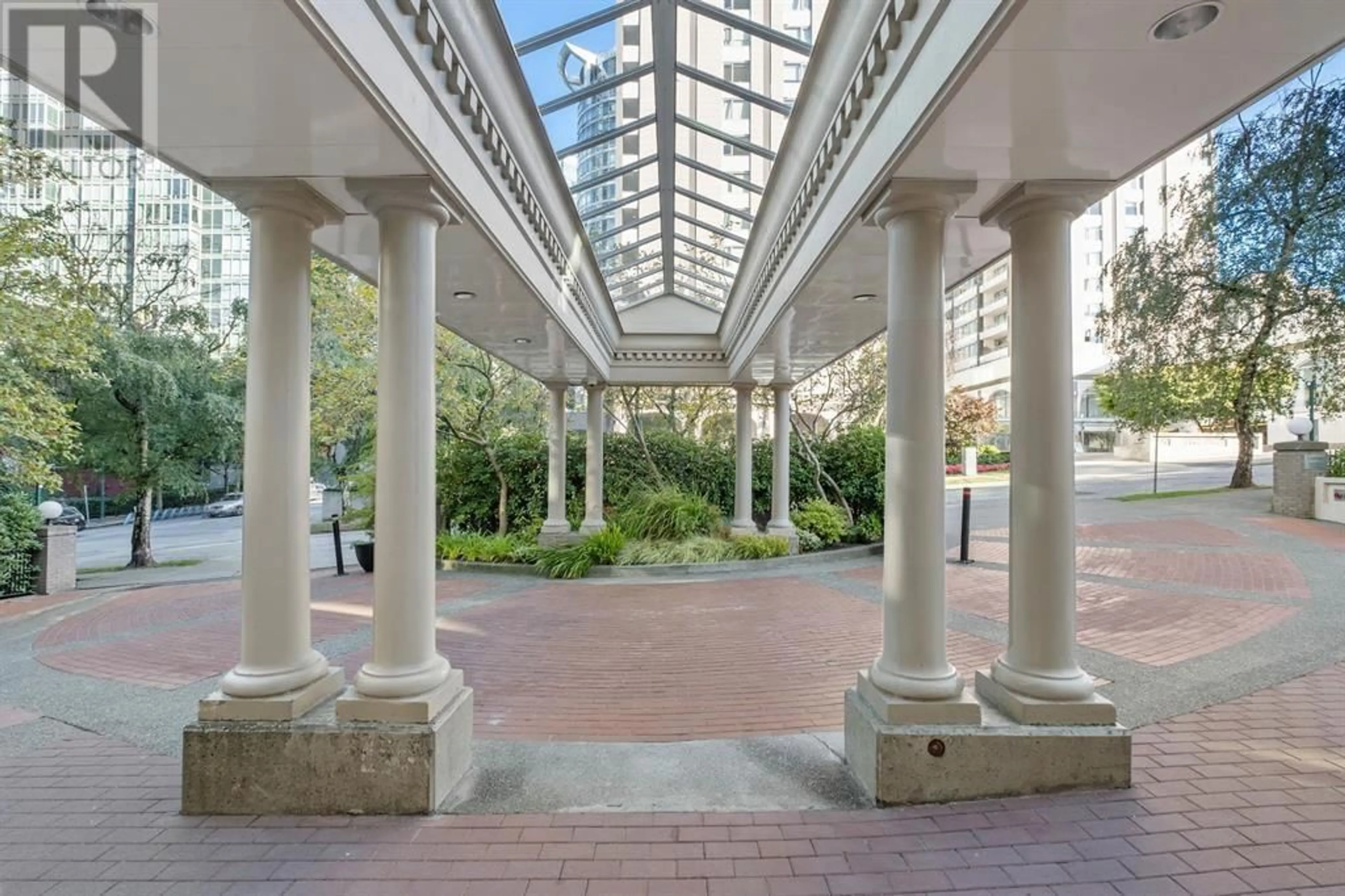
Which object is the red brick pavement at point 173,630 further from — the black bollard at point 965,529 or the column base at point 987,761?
the black bollard at point 965,529

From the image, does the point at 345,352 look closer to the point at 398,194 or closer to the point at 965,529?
the point at 398,194

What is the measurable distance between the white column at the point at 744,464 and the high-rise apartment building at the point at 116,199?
7.54 meters

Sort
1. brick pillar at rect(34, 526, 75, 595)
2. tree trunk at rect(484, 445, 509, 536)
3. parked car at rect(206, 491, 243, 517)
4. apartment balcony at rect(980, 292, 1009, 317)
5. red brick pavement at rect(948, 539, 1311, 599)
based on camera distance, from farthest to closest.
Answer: apartment balcony at rect(980, 292, 1009, 317), parked car at rect(206, 491, 243, 517), tree trunk at rect(484, 445, 509, 536), brick pillar at rect(34, 526, 75, 595), red brick pavement at rect(948, 539, 1311, 599)

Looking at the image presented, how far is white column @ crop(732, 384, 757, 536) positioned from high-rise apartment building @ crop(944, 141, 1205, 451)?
32.4 metres

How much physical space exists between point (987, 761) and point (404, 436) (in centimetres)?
329

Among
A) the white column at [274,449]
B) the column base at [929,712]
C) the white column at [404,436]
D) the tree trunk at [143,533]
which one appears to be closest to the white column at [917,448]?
the column base at [929,712]

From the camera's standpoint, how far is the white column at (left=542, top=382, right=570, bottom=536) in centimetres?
1088

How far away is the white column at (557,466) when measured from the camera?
35.7 ft

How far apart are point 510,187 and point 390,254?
1.31 m

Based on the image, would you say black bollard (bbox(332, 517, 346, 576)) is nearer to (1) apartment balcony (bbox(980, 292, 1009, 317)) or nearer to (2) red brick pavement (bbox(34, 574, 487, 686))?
(2) red brick pavement (bbox(34, 574, 487, 686))

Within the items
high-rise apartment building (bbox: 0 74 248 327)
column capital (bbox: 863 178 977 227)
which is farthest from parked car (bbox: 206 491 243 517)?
column capital (bbox: 863 178 977 227)

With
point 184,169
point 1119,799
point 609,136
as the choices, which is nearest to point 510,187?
point 609,136

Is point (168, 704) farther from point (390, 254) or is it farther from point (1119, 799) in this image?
point (1119, 799)
